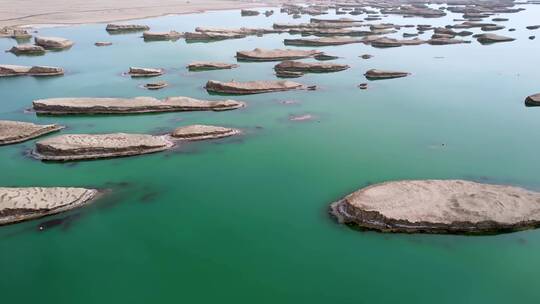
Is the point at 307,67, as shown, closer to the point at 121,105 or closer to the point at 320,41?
the point at 320,41

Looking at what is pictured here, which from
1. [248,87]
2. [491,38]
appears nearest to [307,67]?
[248,87]

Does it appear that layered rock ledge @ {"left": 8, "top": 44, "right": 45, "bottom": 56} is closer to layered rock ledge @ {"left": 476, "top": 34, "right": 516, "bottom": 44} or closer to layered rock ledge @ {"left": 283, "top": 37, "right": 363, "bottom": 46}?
layered rock ledge @ {"left": 283, "top": 37, "right": 363, "bottom": 46}

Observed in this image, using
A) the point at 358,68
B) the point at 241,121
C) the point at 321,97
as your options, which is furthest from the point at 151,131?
the point at 358,68

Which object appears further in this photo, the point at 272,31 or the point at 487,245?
the point at 272,31

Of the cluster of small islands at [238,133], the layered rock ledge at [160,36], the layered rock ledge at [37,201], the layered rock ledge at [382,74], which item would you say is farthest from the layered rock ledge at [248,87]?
the layered rock ledge at [160,36]

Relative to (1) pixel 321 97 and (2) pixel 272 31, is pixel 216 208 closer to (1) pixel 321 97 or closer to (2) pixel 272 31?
(1) pixel 321 97

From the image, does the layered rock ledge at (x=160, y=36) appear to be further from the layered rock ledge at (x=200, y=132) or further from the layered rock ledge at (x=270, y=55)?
the layered rock ledge at (x=200, y=132)
